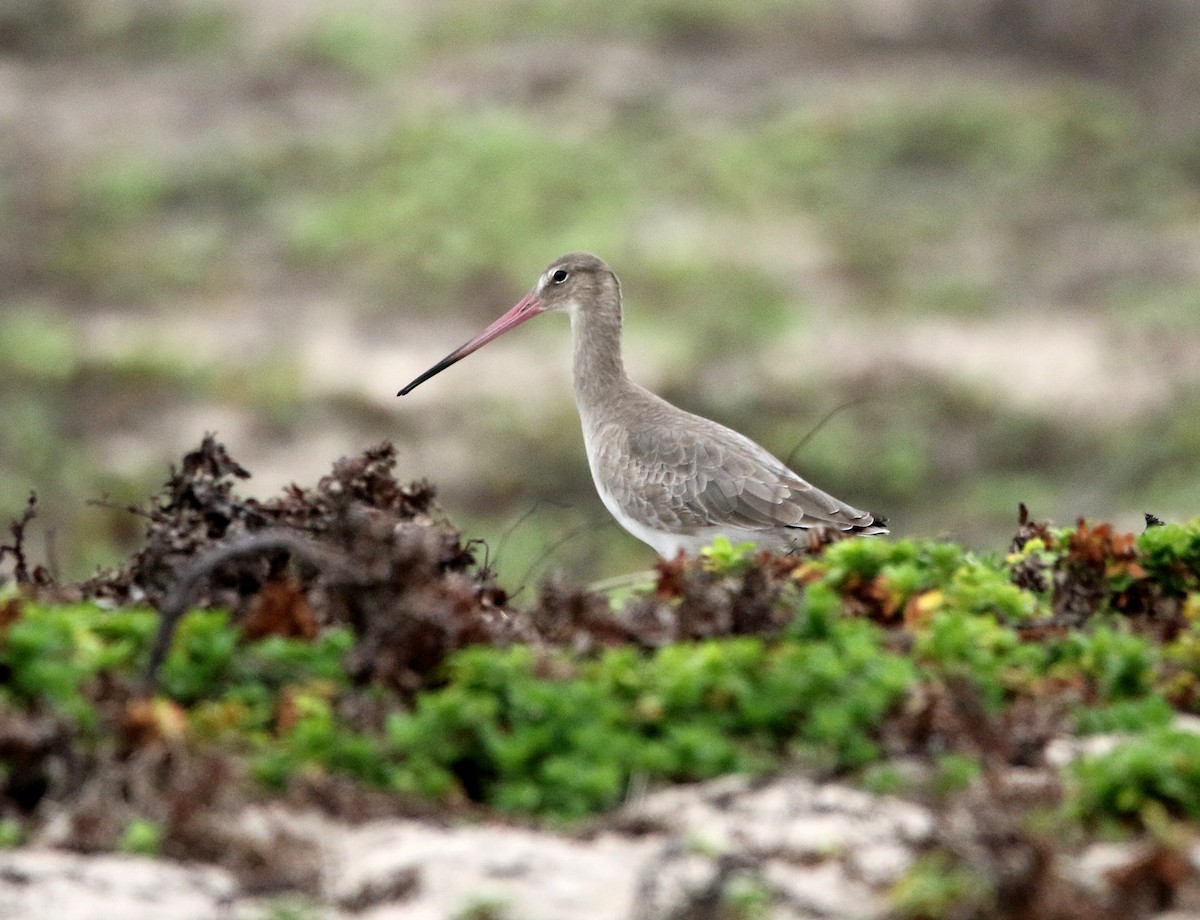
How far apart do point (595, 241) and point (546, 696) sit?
542 inches

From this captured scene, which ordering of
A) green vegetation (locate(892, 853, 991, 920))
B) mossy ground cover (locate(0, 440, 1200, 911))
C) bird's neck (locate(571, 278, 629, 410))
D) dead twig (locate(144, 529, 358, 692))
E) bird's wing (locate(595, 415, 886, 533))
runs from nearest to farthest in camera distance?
green vegetation (locate(892, 853, 991, 920)) < mossy ground cover (locate(0, 440, 1200, 911)) < dead twig (locate(144, 529, 358, 692)) < bird's wing (locate(595, 415, 886, 533)) < bird's neck (locate(571, 278, 629, 410))

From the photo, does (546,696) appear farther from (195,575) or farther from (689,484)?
(689,484)

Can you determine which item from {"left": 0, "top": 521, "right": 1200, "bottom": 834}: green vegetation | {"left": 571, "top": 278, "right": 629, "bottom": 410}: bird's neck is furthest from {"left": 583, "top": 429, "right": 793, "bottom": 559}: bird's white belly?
{"left": 0, "top": 521, "right": 1200, "bottom": 834}: green vegetation

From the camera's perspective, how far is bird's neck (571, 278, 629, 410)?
31.9 ft

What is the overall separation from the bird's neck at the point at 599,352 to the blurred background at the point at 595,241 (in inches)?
147

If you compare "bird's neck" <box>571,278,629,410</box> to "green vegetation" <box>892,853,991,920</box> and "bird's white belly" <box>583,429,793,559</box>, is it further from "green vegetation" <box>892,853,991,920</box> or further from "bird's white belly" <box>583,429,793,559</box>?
"green vegetation" <box>892,853,991,920</box>

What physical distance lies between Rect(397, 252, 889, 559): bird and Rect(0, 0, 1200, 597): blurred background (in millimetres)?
4193

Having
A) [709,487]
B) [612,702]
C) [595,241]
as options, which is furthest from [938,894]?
[595,241]

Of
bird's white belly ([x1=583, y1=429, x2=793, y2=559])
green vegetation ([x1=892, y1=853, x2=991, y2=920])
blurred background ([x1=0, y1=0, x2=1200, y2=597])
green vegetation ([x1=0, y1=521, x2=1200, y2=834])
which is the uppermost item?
blurred background ([x1=0, y1=0, x2=1200, y2=597])

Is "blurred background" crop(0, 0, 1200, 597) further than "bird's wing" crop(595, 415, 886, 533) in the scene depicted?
Yes

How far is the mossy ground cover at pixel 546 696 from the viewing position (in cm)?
483

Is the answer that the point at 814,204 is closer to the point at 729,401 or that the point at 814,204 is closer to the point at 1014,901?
the point at 729,401

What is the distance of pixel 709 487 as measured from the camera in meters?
8.77

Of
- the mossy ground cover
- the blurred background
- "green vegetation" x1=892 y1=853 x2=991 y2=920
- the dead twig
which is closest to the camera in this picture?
"green vegetation" x1=892 y1=853 x2=991 y2=920
